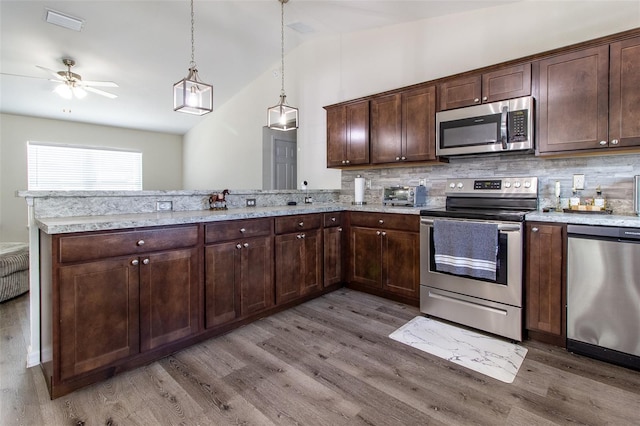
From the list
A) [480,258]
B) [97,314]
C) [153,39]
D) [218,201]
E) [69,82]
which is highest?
[153,39]

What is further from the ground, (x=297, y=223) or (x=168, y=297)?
(x=297, y=223)

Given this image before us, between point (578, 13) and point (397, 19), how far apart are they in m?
1.72

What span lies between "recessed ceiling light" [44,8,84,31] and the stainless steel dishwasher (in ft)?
16.7

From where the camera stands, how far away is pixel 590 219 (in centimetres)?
205

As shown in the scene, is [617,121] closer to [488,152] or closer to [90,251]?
[488,152]

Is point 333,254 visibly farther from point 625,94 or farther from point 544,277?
point 625,94

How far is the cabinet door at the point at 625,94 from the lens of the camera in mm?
2125

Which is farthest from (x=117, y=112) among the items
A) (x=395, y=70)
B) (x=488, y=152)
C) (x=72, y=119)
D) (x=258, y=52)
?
(x=488, y=152)

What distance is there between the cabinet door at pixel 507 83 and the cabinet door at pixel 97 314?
10.2 feet

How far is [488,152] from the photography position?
2779 mm

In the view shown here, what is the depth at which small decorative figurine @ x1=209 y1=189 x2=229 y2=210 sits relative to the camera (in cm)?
289

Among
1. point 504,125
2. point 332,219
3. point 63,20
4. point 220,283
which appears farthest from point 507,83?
point 63,20

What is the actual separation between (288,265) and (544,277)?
2.03 m

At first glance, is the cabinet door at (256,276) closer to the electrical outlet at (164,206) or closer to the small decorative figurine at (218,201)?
the small decorative figurine at (218,201)
